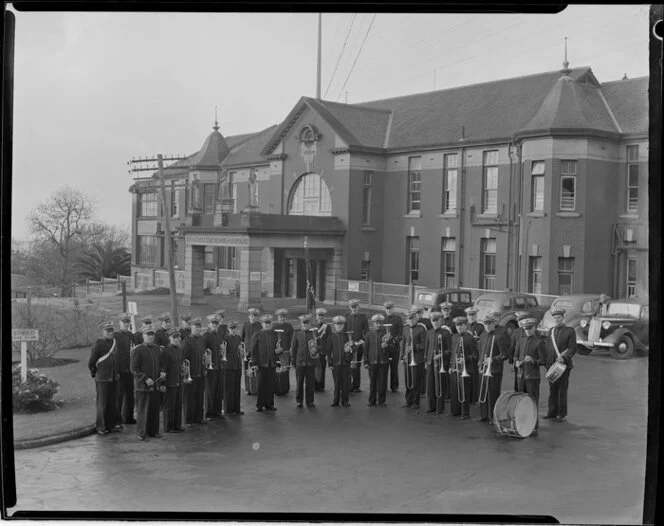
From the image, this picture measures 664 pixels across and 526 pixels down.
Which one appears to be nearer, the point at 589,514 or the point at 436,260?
the point at 589,514

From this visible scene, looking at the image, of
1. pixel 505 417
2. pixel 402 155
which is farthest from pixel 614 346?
pixel 402 155

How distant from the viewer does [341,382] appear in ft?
21.2

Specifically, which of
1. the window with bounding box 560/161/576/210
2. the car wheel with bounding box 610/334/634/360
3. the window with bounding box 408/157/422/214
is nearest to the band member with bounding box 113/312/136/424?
the window with bounding box 408/157/422/214

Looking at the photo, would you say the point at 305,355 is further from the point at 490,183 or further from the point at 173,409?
the point at 490,183

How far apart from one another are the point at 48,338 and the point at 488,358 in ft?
11.8

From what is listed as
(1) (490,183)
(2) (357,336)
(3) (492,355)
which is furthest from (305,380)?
(1) (490,183)

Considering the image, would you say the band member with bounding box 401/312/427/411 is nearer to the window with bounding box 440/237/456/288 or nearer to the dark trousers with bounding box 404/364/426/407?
the dark trousers with bounding box 404/364/426/407

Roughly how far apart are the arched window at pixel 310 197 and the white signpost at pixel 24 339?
2.24 metres

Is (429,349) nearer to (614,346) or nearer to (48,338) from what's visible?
(614,346)

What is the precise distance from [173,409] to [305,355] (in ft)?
4.03

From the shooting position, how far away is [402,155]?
628cm

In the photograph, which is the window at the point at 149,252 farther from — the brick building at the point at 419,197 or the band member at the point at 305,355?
the band member at the point at 305,355

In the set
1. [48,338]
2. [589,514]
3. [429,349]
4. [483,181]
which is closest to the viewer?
[589,514]

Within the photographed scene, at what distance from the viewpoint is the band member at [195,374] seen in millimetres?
6129
